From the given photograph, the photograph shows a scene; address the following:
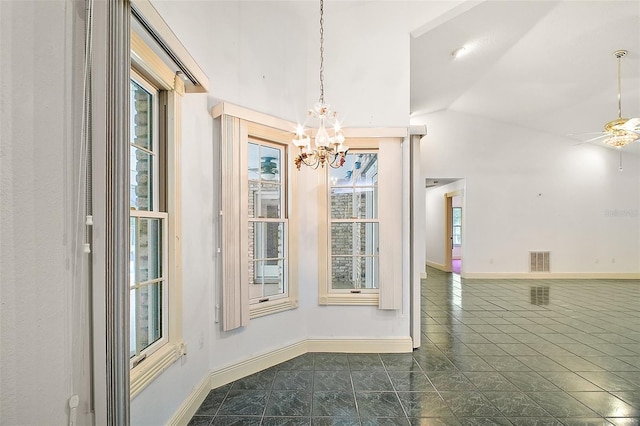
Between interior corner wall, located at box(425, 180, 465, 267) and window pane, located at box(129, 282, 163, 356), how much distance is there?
836cm

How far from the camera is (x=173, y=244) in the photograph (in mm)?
1952

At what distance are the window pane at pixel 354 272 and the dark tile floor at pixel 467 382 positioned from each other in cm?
75

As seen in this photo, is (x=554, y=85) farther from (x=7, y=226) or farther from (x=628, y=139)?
(x=7, y=226)

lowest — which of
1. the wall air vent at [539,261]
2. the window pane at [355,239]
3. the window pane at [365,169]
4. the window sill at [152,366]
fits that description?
the wall air vent at [539,261]

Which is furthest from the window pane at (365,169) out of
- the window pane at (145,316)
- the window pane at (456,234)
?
the window pane at (456,234)

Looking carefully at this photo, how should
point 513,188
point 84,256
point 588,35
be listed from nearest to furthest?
point 84,256
point 588,35
point 513,188

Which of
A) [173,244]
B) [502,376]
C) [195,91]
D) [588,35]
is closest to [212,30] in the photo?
[195,91]

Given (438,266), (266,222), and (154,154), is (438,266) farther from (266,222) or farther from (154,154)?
(154,154)

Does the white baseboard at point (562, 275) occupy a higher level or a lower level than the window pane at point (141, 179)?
lower

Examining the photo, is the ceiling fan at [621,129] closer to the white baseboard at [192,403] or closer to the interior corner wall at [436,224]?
the interior corner wall at [436,224]

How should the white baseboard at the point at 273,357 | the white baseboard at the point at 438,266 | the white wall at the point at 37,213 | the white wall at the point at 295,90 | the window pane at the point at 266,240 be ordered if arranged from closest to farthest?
the white wall at the point at 37,213, the white baseboard at the point at 273,357, the white wall at the point at 295,90, the window pane at the point at 266,240, the white baseboard at the point at 438,266

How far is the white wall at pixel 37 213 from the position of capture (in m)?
0.84

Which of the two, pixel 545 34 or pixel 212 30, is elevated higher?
pixel 545 34

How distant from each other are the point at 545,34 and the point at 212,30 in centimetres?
497
